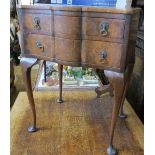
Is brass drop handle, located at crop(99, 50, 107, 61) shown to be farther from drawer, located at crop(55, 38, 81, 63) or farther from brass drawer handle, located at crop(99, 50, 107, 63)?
drawer, located at crop(55, 38, 81, 63)

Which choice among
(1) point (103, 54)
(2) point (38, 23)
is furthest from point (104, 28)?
(2) point (38, 23)

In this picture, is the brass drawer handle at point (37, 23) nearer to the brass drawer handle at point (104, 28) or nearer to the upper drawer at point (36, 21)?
the upper drawer at point (36, 21)

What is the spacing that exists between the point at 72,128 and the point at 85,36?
0.65 metres

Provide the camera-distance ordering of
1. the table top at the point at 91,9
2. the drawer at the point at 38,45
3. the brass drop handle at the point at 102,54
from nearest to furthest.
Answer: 1. the table top at the point at 91,9
2. the brass drop handle at the point at 102,54
3. the drawer at the point at 38,45

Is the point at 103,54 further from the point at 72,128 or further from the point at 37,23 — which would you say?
the point at 72,128

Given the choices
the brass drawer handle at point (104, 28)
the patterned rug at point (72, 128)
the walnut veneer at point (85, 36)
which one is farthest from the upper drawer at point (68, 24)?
the patterned rug at point (72, 128)

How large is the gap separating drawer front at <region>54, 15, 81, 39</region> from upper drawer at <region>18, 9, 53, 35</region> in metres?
0.04

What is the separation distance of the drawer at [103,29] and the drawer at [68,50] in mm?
65

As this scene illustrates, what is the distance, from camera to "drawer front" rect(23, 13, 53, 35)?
1057mm

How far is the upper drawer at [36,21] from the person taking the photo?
105 centimetres

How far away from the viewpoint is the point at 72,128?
138cm
